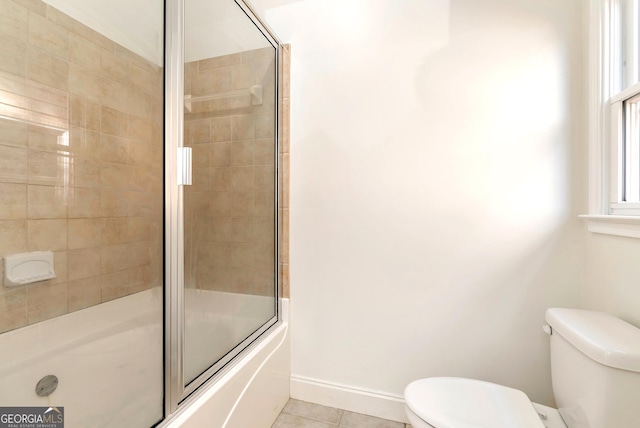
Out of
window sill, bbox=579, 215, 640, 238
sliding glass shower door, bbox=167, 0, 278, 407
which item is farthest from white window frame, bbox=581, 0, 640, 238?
sliding glass shower door, bbox=167, 0, 278, 407

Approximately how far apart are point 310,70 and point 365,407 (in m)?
1.78

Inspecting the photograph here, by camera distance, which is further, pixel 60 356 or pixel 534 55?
pixel 534 55

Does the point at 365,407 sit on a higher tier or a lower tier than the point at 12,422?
lower

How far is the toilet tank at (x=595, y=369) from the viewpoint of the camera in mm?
801

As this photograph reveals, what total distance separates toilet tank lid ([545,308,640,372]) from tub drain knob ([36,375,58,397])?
172 centimetres

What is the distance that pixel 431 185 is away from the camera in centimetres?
146

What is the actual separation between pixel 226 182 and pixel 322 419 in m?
1.24

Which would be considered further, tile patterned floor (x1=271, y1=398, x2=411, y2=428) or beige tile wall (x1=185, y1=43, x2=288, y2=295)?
tile patterned floor (x1=271, y1=398, x2=411, y2=428)

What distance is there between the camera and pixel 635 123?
111cm

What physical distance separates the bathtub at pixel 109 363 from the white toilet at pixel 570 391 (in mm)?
762

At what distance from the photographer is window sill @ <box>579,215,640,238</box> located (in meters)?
0.99

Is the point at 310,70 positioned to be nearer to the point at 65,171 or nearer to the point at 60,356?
the point at 65,171

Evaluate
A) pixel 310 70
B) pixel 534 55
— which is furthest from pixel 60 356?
pixel 534 55

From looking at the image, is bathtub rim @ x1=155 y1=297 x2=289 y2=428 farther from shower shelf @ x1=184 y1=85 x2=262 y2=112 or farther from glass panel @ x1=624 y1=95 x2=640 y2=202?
glass panel @ x1=624 y1=95 x2=640 y2=202
